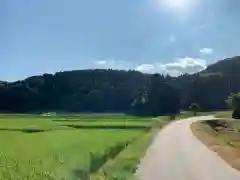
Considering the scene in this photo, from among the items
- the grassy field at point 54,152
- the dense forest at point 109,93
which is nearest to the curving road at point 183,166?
the grassy field at point 54,152

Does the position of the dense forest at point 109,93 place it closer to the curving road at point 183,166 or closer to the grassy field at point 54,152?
the grassy field at point 54,152

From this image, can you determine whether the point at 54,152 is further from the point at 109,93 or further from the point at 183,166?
the point at 109,93

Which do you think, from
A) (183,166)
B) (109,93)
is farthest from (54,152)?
(109,93)

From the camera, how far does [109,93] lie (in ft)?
428

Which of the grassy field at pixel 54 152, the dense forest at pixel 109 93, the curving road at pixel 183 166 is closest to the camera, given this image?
the grassy field at pixel 54 152

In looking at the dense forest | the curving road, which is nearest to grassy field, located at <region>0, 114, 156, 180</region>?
the curving road

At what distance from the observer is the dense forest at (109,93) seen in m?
110

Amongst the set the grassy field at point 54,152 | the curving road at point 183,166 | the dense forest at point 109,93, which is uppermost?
the dense forest at point 109,93

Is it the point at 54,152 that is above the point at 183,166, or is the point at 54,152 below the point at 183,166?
above

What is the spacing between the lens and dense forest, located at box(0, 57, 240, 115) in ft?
360

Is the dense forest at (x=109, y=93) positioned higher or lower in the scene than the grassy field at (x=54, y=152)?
higher

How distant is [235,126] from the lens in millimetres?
58469

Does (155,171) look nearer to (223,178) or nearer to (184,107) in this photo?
(223,178)

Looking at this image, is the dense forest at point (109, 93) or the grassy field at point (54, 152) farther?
the dense forest at point (109, 93)
